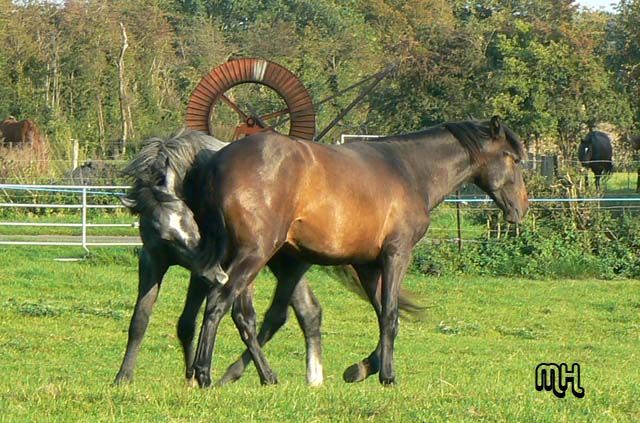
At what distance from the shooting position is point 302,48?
175 ft

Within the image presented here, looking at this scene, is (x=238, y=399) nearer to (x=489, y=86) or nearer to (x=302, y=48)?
(x=489, y=86)

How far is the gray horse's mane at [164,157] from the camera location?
863cm

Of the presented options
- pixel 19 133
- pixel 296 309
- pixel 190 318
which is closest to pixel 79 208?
pixel 19 133

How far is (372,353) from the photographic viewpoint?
914cm

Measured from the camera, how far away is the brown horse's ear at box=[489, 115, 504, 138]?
985 centimetres

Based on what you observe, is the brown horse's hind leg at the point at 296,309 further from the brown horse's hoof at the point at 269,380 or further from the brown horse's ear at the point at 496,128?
the brown horse's ear at the point at 496,128

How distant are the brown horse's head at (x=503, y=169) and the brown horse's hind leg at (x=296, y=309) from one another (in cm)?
165

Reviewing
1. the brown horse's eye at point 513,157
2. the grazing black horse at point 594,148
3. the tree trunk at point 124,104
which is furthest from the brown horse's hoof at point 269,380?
the tree trunk at point 124,104

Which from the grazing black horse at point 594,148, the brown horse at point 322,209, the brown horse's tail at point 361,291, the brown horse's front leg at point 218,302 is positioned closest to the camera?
the brown horse's front leg at point 218,302

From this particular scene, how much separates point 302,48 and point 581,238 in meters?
33.5

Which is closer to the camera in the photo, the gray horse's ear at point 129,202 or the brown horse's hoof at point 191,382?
the brown horse's hoof at point 191,382

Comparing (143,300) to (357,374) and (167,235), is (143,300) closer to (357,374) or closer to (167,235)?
(167,235)

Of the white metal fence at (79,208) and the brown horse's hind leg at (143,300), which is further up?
the brown horse's hind leg at (143,300)

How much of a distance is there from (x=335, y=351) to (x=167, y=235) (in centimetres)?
524
